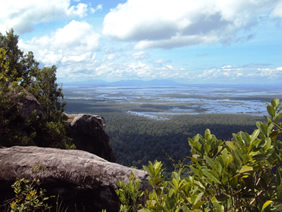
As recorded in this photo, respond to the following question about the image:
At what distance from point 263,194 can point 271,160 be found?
1.07 ft

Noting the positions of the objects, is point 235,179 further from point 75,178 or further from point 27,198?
point 75,178

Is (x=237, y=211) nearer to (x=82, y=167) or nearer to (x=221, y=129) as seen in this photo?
(x=82, y=167)

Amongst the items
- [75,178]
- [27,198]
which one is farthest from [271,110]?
[75,178]

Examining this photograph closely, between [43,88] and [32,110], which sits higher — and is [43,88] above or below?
above

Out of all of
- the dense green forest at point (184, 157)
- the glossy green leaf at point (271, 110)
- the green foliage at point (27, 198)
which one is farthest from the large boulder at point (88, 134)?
the glossy green leaf at point (271, 110)

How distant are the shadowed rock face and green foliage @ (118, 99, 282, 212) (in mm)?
4013

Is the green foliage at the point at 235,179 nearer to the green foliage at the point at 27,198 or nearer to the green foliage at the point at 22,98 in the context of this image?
the green foliage at the point at 27,198

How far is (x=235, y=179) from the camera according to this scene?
1.78m

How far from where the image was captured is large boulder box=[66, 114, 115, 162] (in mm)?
17125

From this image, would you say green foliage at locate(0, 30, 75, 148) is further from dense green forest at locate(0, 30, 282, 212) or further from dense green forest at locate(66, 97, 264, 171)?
dense green forest at locate(66, 97, 264, 171)

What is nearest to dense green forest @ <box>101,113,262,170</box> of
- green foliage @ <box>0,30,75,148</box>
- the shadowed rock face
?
A: green foliage @ <box>0,30,75,148</box>

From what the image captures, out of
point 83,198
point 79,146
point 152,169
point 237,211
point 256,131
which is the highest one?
point 256,131

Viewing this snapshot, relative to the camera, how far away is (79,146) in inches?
679

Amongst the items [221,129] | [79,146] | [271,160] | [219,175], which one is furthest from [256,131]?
[221,129]
